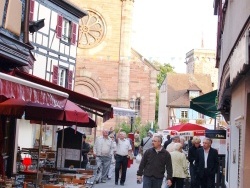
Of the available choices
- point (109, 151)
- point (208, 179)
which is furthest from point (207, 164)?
point (109, 151)

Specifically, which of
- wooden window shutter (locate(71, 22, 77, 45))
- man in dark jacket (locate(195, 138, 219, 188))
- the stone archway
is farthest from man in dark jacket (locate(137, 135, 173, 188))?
the stone archway

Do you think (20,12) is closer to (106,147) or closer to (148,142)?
(106,147)

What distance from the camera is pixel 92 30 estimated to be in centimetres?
4741

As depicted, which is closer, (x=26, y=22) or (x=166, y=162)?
(x=166, y=162)

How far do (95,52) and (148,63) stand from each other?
5627 mm

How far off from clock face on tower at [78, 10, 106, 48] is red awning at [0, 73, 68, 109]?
3813 cm

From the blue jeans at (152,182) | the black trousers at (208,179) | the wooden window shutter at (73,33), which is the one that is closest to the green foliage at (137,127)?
the wooden window shutter at (73,33)

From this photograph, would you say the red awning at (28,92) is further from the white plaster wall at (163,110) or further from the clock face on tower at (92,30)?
the white plaster wall at (163,110)

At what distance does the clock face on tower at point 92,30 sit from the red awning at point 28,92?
125 feet

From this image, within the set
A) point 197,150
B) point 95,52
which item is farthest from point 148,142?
point 95,52

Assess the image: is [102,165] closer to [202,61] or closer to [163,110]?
[163,110]

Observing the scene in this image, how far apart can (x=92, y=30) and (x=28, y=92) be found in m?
39.7

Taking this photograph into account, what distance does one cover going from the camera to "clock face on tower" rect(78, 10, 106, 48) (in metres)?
47.3

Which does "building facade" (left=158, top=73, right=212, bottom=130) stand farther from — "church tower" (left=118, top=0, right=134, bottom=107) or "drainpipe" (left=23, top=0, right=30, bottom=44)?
"drainpipe" (left=23, top=0, right=30, bottom=44)
